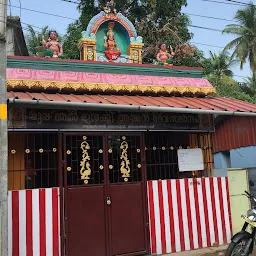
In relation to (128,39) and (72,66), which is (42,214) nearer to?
(72,66)

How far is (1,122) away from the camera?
418 centimetres

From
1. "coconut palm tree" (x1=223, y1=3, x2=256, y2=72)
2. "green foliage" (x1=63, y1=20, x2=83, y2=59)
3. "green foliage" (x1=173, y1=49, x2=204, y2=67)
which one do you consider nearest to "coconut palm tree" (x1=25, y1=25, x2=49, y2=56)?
"green foliage" (x1=63, y1=20, x2=83, y2=59)

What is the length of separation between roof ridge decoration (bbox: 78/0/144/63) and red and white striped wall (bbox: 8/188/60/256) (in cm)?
329

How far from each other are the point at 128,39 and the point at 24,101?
3.76 m

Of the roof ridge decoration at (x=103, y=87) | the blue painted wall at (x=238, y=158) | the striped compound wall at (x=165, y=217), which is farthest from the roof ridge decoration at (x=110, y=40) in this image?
the blue painted wall at (x=238, y=158)

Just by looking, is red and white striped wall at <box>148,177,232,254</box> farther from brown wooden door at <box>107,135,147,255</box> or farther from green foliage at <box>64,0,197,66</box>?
green foliage at <box>64,0,197,66</box>

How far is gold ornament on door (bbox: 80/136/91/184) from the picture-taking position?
19.2ft

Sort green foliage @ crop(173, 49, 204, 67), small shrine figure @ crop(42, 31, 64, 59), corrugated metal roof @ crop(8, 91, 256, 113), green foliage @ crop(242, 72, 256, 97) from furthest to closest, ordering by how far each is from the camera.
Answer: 1. green foliage @ crop(242, 72, 256, 97)
2. green foliage @ crop(173, 49, 204, 67)
3. small shrine figure @ crop(42, 31, 64, 59)
4. corrugated metal roof @ crop(8, 91, 256, 113)

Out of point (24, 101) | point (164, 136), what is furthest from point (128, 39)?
point (24, 101)

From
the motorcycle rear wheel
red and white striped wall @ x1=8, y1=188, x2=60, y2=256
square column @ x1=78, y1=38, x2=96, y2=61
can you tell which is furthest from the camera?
square column @ x1=78, y1=38, x2=96, y2=61

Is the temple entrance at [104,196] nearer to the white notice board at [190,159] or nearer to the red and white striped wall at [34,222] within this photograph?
the red and white striped wall at [34,222]

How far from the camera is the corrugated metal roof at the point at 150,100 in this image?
5379 millimetres

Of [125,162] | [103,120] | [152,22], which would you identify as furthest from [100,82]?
[152,22]

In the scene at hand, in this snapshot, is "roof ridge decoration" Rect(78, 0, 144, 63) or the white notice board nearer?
the white notice board
